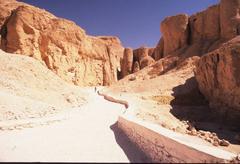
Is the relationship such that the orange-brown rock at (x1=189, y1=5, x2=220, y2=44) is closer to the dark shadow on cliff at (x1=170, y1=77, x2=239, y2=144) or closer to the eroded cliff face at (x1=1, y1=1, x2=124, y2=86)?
the dark shadow on cliff at (x1=170, y1=77, x2=239, y2=144)

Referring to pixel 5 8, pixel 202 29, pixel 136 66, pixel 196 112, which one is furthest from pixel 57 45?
pixel 136 66

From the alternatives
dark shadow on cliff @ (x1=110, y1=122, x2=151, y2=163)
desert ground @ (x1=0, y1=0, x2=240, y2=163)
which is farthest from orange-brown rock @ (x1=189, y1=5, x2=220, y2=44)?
dark shadow on cliff @ (x1=110, y1=122, x2=151, y2=163)

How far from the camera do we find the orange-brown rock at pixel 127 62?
6838 cm

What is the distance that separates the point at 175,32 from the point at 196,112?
24904 mm

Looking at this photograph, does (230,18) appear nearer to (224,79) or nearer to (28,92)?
(224,79)

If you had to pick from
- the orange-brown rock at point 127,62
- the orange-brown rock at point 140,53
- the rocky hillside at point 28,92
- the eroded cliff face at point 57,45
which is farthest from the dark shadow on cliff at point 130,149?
the orange-brown rock at point 140,53

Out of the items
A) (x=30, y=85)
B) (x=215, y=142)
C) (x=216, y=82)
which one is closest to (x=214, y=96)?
(x=216, y=82)

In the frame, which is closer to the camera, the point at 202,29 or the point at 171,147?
the point at 171,147

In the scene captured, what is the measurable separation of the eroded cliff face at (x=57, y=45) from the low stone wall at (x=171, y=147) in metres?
32.6

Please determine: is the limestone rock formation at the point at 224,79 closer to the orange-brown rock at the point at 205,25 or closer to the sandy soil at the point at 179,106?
the sandy soil at the point at 179,106

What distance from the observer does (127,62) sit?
68.7 meters

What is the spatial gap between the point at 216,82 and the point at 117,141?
17241 millimetres

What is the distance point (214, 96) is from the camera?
77.0 feet

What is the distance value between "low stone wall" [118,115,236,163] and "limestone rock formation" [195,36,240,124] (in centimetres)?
1460
